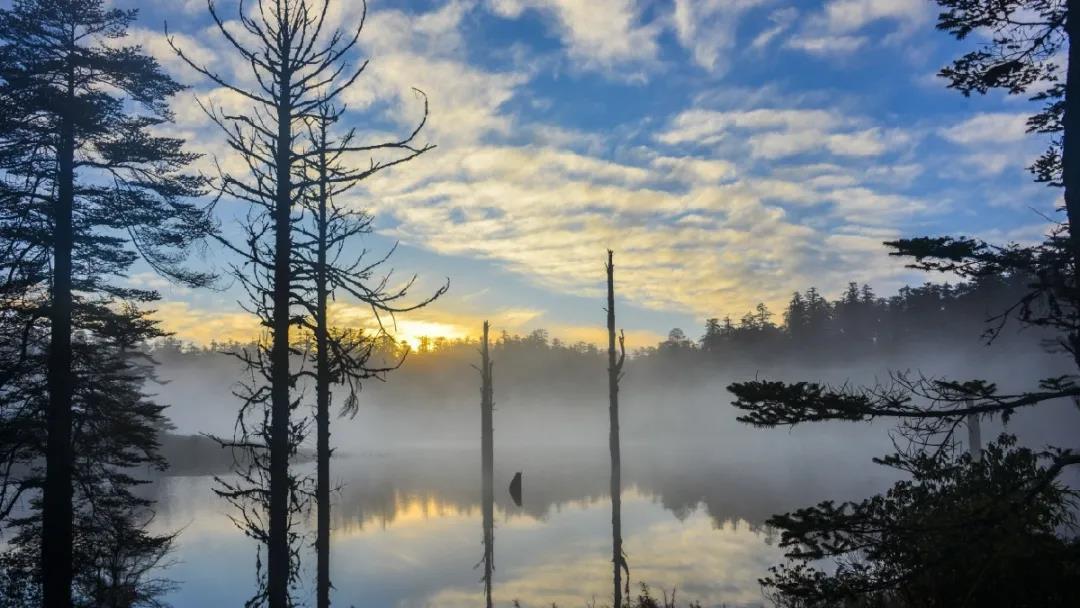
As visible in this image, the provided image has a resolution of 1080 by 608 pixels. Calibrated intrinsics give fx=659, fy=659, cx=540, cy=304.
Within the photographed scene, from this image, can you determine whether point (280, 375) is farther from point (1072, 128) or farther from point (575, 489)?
point (575, 489)

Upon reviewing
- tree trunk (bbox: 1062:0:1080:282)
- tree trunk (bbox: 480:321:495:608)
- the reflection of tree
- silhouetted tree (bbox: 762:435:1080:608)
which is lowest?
the reflection of tree

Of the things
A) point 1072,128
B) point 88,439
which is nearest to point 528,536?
point 88,439

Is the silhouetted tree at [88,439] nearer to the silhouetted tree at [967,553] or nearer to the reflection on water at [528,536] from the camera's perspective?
the reflection on water at [528,536]

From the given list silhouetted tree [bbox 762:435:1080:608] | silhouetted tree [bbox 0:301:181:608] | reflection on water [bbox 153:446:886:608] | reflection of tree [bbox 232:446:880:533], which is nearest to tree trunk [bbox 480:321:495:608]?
reflection on water [bbox 153:446:886:608]

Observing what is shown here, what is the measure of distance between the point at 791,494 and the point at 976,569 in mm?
34523

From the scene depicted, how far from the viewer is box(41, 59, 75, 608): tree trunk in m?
13.8

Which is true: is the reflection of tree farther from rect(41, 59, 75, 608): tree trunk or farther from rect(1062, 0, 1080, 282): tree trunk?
rect(1062, 0, 1080, 282): tree trunk

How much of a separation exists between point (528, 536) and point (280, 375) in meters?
21.5

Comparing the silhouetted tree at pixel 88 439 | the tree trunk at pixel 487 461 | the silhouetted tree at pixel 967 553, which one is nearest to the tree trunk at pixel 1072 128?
the silhouetted tree at pixel 967 553

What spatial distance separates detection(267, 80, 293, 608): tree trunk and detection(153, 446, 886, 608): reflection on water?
1078cm

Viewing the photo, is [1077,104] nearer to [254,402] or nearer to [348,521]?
[254,402]

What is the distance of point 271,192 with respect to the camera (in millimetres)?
9227

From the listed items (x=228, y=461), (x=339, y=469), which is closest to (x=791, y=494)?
(x=339, y=469)

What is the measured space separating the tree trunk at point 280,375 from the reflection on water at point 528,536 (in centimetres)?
1078
